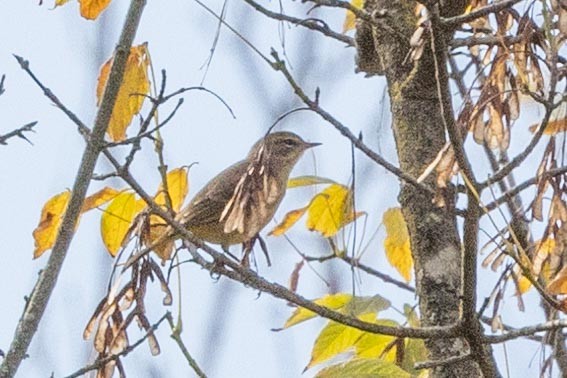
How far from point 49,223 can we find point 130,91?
39cm

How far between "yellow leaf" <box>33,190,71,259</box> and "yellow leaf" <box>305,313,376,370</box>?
689mm

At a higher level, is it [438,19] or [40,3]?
[40,3]

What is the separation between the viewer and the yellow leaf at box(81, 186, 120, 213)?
8.04ft

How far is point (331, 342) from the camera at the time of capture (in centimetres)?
229

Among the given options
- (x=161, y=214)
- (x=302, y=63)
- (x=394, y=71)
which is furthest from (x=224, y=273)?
(x=302, y=63)

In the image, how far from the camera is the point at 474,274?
5.74ft

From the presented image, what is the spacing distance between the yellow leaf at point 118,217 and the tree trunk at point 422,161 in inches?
25.6

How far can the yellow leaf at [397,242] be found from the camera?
8.80ft

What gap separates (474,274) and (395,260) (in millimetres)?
1069

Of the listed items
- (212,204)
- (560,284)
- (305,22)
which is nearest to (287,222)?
(305,22)

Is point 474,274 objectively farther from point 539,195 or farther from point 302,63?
point 302,63

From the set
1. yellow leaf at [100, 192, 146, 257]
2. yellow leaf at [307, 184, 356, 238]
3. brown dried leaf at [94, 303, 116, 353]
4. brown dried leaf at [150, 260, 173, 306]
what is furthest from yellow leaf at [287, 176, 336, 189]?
brown dried leaf at [94, 303, 116, 353]

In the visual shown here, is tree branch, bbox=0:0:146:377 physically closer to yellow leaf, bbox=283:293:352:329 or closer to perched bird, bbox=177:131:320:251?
perched bird, bbox=177:131:320:251

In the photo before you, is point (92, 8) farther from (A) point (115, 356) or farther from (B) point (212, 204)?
(B) point (212, 204)
